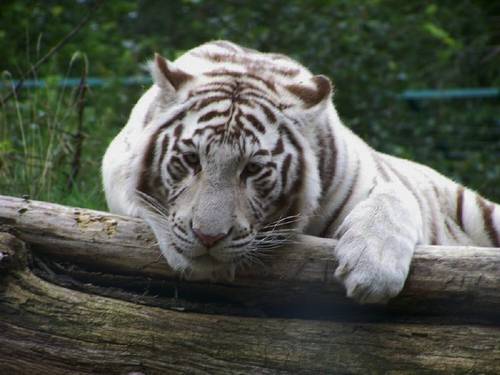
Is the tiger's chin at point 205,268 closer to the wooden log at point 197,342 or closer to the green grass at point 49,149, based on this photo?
the wooden log at point 197,342

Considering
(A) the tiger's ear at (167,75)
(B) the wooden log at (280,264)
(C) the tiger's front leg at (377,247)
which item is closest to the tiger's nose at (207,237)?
(B) the wooden log at (280,264)

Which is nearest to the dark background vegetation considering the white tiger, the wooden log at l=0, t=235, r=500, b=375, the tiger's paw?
the white tiger

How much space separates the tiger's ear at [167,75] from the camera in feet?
9.60

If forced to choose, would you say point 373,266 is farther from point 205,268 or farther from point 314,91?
point 314,91

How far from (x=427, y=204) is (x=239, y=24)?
14.9 feet

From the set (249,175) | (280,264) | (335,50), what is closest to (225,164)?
(249,175)

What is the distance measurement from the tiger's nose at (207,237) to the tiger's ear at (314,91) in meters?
0.70

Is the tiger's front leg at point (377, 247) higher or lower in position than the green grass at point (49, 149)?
higher

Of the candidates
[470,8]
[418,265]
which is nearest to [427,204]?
[418,265]

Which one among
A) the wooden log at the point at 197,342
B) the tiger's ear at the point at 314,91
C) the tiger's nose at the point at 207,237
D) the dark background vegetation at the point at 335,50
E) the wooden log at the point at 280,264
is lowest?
the dark background vegetation at the point at 335,50

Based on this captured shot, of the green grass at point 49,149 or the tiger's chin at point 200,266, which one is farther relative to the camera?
the green grass at point 49,149

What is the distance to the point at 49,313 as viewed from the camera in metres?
2.78

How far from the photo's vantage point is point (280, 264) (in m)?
2.79

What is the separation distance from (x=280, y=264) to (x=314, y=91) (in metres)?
0.68
